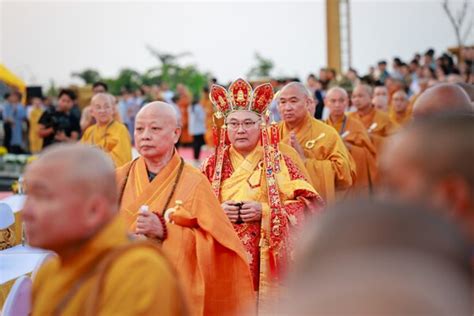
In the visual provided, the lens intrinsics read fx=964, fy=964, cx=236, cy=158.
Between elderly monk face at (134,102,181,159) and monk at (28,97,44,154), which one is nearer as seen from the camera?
elderly monk face at (134,102,181,159)

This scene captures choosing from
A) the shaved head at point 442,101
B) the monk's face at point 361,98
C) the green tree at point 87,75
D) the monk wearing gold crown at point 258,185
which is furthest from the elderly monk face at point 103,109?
the green tree at point 87,75

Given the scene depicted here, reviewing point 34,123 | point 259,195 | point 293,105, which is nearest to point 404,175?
point 259,195

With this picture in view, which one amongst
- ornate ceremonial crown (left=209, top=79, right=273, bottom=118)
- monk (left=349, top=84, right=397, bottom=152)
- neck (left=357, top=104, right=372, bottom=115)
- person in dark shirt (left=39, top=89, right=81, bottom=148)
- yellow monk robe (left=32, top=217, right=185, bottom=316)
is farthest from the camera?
person in dark shirt (left=39, top=89, right=81, bottom=148)

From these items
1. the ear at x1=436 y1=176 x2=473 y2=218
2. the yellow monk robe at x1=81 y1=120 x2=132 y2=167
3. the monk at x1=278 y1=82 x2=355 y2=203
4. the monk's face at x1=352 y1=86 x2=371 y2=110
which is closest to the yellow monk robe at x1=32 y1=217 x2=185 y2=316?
the ear at x1=436 y1=176 x2=473 y2=218

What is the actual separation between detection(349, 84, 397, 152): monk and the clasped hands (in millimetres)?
5497

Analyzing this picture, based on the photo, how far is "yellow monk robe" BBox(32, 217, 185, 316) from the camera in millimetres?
2281

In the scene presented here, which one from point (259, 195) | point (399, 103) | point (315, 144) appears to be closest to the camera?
point (259, 195)

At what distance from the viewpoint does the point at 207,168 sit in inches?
243

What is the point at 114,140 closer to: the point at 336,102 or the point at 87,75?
the point at 336,102

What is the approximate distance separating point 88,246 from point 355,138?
7.69 m

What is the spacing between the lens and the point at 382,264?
149 cm

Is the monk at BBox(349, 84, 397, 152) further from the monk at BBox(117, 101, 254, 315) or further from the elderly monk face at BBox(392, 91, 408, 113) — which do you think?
the monk at BBox(117, 101, 254, 315)

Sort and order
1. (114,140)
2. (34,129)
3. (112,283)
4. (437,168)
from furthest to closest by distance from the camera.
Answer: (34,129) → (114,140) → (112,283) → (437,168)

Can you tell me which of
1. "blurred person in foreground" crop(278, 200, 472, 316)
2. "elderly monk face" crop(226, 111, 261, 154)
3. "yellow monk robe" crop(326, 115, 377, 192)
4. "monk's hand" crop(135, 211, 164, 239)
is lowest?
"yellow monk robe" crop(326, 115, 377, 192)
